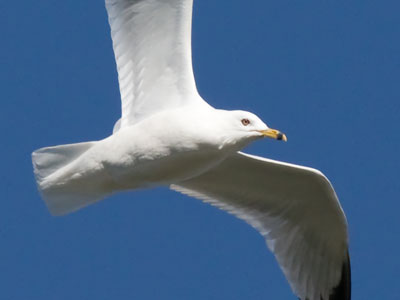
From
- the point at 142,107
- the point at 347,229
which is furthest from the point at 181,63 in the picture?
the point at 347,229

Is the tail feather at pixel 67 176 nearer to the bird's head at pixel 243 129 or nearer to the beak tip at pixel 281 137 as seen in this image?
the bird's head at pixel 243 129

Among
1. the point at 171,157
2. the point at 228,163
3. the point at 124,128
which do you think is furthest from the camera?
the point at 228,163

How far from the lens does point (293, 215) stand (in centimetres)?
1265

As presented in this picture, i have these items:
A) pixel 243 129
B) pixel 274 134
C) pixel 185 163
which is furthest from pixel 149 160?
pixel 274 134

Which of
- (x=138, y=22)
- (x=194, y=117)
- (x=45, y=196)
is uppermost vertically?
(x=138, y=22)

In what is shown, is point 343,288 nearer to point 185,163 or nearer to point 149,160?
point 185,163

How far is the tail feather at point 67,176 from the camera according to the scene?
11.1 meters

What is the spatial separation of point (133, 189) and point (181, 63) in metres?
1.32

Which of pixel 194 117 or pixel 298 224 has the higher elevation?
pixel 194 117

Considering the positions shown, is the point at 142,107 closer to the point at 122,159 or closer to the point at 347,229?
the point at 122,159

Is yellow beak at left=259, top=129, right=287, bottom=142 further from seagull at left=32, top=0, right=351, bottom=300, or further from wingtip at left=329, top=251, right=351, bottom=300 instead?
wingtip at left=329, top=251, right=351, bottom=300

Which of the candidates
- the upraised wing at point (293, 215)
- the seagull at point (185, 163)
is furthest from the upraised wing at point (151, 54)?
the upraised wing at point (293, 215)

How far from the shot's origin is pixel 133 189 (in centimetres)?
1112

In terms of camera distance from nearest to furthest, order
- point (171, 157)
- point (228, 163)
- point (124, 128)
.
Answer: point (171, 157) < point (124, 128) < point (228, 163)
